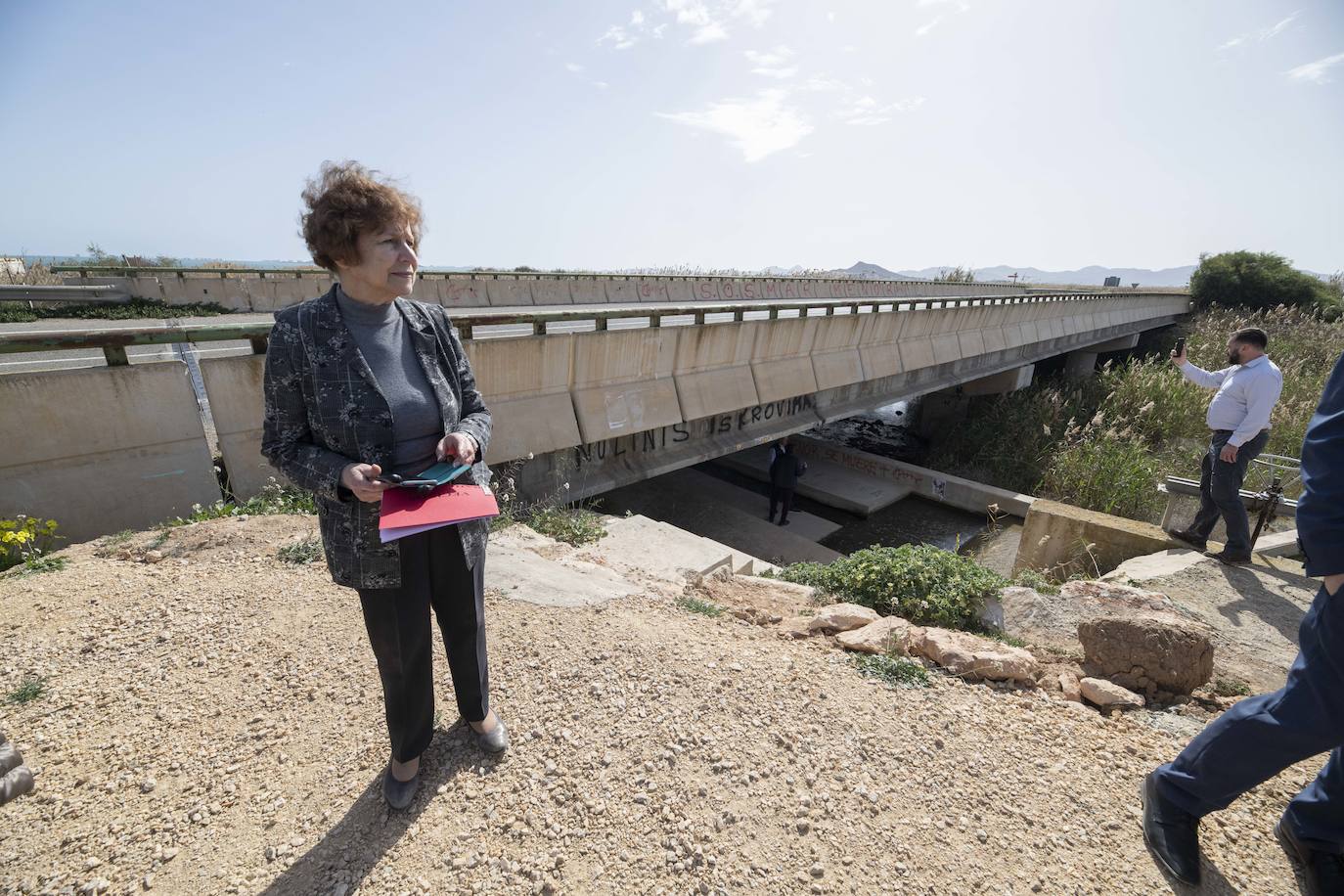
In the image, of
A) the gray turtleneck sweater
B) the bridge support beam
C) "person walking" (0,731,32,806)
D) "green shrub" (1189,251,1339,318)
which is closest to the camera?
"person walking" (0,731,32,806)

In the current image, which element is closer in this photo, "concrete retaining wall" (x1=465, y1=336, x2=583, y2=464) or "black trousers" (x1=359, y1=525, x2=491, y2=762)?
"black trousers" (x1=359, y1=525, x2=491, y2=762)

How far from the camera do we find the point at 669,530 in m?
5.81

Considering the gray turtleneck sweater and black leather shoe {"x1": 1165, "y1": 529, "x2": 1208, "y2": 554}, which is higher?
the gray turtleneck sweater

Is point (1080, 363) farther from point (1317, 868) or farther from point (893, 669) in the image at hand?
point (1317, 868)

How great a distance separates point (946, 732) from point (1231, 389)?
5.08 meters

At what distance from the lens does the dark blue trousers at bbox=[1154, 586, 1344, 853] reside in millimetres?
1797

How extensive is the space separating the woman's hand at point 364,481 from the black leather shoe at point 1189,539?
7711mm

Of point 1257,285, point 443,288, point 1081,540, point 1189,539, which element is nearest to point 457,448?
point 1189,539

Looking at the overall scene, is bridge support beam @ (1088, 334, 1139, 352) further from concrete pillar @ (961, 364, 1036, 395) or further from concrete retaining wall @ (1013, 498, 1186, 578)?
concrete retaining wall @ (1013, 498, 1186, 578)

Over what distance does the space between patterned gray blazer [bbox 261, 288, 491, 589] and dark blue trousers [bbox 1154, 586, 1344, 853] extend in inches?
119

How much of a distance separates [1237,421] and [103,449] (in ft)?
31.6

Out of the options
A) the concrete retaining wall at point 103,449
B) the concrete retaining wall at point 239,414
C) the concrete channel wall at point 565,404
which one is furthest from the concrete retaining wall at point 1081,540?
the concrete retaining wall at point 103,449

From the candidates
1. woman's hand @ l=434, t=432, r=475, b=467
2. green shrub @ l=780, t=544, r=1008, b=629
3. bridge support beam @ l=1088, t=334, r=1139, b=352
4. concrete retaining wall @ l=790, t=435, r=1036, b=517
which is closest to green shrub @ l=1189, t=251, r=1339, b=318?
bridge support beam @ l=1088, t=334, r=1139, b=352

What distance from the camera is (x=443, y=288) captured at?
14.6 m
